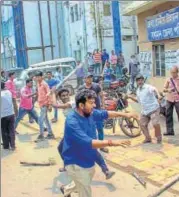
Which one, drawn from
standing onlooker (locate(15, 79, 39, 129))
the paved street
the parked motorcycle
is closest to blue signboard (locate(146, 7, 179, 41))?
the parked motorcycle

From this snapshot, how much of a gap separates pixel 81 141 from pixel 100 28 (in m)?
25.8

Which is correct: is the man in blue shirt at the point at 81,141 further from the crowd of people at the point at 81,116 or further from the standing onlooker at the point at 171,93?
the standing onlooker at the point at 171,93

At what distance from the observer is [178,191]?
5660 mm

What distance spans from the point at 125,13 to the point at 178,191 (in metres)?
9.91

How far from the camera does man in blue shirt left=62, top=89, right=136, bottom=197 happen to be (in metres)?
4.05

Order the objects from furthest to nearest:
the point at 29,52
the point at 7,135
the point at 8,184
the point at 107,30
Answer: the point at 29,52 → the point at 107,30 → the point at 7,135 → the point at 8,184

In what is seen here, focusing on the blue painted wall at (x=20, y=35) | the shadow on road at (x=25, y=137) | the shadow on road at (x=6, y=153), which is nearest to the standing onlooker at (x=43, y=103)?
the shadow on road at (x=25, y=137)

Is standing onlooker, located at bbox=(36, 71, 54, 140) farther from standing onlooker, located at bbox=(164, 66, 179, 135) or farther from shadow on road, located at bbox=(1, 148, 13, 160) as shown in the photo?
standing onlooker, located at bbox=(164, 66, 179, 135)

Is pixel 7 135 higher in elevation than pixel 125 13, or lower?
lower

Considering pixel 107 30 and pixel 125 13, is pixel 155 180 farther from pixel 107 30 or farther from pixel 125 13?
pixel 107 30

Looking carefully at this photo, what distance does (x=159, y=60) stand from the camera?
13.9 metres

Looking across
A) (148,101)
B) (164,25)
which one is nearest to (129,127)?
(148,101)

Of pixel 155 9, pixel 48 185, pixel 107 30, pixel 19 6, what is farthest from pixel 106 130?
pixel 19 6

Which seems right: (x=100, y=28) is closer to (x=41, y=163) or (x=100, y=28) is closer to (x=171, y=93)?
(x=171, y=93)
